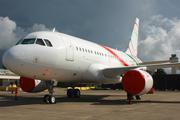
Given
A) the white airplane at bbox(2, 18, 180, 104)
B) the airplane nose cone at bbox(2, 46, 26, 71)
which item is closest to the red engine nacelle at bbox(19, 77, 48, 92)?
the white airplane at bbox(2, 18, 180, 104)

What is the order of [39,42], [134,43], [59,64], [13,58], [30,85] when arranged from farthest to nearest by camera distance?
[134,43] < [30,85] < [59,64] < [39,42] < [13,58]

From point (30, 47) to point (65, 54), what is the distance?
218cm

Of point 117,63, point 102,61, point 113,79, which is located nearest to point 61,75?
point 102,61

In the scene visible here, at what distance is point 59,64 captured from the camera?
35.3 ft

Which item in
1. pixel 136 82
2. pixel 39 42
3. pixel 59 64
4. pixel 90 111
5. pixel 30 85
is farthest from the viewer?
A: pixel 30 85

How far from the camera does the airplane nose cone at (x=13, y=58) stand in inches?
356

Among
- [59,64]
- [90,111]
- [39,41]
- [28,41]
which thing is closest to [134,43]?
[59,64]

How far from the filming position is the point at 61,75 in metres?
11.4

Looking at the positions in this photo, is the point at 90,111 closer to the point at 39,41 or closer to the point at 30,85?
the point at 39,41

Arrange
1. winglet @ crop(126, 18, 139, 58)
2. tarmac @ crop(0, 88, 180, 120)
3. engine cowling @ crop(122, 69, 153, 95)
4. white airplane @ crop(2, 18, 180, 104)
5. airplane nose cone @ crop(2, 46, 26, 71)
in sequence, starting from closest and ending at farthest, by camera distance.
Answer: tarmac @ crop(0, 88, 180, 120)
airplane nose cone @ crop(2, 46, 26, 71)
white airplane @ crop(2, 18, 180, 104)
engine cowling @ crop(122, 69, 153, 95)
winglet @ crop(126, 18, 139, 58)

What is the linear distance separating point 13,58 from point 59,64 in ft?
8.46

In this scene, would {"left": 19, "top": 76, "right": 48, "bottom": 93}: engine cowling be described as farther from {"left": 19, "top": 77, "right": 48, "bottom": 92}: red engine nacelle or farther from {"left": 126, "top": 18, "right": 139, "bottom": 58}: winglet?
{"left": 126, "top": 18, "right": 139, "bottom": 58}: winglet

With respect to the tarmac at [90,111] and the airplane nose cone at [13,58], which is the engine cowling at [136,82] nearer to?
the tarmac at [90,111]

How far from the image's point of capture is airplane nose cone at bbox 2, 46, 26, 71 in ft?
29.7
